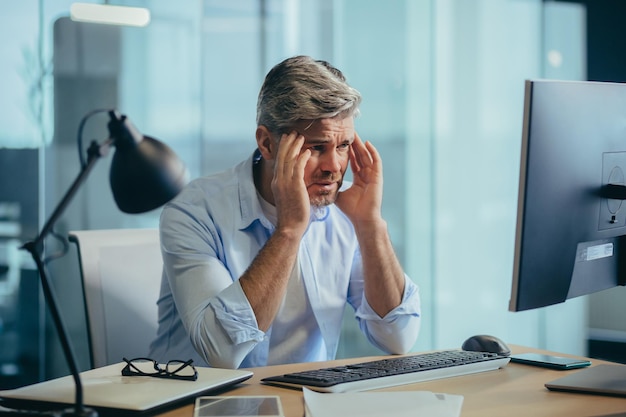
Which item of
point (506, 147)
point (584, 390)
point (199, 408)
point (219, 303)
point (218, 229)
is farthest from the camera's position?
point (506, 147)

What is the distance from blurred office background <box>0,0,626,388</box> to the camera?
9.32 ft

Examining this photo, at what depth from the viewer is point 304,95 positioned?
184cm

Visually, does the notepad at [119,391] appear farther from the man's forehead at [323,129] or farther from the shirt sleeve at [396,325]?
the man's forehead at [323,129]

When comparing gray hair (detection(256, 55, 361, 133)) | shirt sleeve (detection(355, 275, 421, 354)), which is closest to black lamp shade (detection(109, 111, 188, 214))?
gray hair (detection(256, 55, 361, 133))

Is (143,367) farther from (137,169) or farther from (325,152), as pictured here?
(325,152)

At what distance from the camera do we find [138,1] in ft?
9.89

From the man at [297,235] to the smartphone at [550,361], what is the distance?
0.95 feet

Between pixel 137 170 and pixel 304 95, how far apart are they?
23.7 inches

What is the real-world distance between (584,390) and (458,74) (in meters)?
2.57

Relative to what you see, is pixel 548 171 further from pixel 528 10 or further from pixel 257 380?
pixel 528 10

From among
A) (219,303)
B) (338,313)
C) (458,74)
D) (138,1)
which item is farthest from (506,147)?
(219,303)

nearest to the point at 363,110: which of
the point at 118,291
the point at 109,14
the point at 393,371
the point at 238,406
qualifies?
the point at 109,14

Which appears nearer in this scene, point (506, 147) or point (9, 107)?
point (9, 107)

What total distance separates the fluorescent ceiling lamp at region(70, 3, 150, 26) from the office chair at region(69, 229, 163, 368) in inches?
50.4
